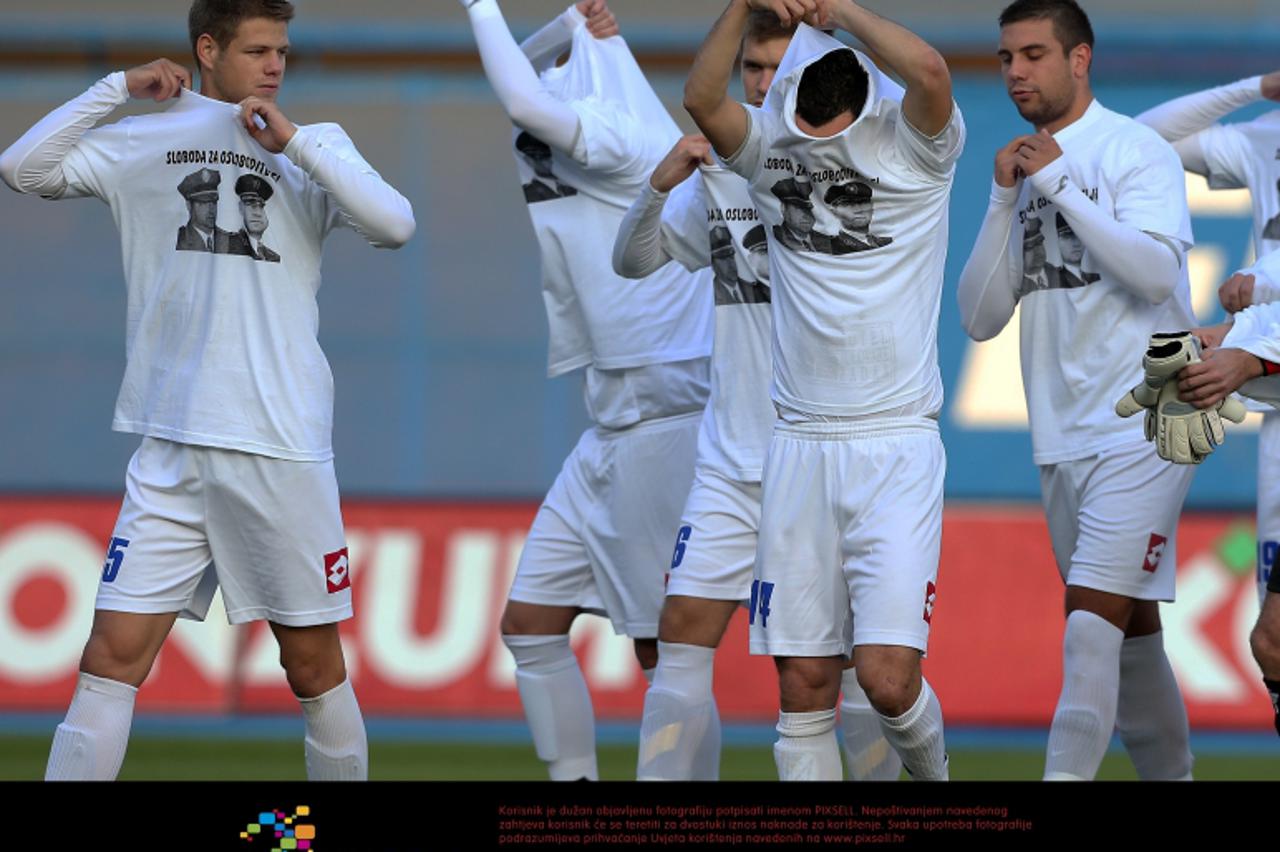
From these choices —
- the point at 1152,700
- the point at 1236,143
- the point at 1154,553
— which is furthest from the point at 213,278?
the point at 1236,143

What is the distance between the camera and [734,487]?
20.8 ft

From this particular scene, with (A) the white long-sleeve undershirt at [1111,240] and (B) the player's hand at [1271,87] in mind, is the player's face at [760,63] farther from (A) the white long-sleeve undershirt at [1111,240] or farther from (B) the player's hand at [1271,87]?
(B) the player's hand at [1271,87]

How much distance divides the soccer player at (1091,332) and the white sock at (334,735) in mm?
2291

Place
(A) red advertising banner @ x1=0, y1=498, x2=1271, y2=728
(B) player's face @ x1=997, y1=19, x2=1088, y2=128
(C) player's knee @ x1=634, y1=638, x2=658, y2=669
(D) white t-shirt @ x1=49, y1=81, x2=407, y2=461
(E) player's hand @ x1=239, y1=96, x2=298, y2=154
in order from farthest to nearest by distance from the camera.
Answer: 1. (A) red advertising banner @ x1=0, y1=498, x2=1271, y2=728
2. (C) player's knee @ x1=634, y1=638, x2=658, y2=669
3. (B) player's face @ x1=997, y1=19, x2=1088, y2=128
4. (D) white t-shirt @ x1=49, y1=81, x2=407, y2=461
5. (E) player's hand @ x1=239, y1=96, x2=298, y2=154

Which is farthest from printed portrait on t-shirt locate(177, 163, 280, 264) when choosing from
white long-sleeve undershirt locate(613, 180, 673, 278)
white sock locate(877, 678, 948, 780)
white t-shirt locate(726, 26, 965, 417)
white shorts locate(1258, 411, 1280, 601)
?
white shorts locate(1258, 411, 1280, 601)

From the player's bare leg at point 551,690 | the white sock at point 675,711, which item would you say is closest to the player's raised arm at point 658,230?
the white sock at point 675,711

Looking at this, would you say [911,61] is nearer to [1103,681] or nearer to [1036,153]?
[1036,153]

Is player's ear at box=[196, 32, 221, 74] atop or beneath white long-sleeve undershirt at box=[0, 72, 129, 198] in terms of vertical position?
atop

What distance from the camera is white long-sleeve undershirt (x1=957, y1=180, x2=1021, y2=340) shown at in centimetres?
631

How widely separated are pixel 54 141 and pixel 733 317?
227cm

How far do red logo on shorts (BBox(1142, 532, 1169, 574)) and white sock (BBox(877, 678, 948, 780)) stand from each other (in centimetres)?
114

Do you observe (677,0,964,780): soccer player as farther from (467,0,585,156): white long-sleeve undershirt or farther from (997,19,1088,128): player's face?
(467,0,585,156): white long-sleeve undershirt

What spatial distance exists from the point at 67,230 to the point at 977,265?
9587 millimetres

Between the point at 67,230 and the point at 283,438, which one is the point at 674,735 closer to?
the point at 283,438
